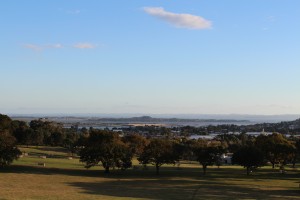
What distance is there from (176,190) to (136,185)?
637cm

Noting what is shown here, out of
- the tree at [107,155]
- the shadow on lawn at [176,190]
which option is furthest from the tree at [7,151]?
the shadow on lawn at [176,190]

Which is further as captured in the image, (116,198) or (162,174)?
(162,174)

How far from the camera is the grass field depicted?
4219 centimetres

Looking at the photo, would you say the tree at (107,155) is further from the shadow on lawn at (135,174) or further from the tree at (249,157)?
the tree at (249,157)

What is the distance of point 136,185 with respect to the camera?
52.2 metres

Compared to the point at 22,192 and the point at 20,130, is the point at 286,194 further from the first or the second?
the point at 20,130

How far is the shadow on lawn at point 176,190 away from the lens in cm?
4333

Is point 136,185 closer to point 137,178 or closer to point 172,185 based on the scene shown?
point 172,185

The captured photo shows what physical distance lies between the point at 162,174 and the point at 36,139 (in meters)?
68.6

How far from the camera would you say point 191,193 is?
4559 cm

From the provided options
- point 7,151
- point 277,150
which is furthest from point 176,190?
point 277,150

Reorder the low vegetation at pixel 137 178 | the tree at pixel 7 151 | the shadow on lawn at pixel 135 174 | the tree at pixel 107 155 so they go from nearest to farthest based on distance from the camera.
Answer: the low vegetation at pixel 137 178 → the shadow on lawn at pixel 135 174 → the tree at pixel 7 151 → the tree at pixel 107 155

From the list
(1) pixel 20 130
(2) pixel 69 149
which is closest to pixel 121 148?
(2) pixel 69 149

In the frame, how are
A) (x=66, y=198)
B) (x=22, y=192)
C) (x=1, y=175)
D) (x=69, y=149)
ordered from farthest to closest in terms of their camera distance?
(x=69, y=149) < (x=1, y=175) < (x=22, y=192) < (x=66, y=198)
